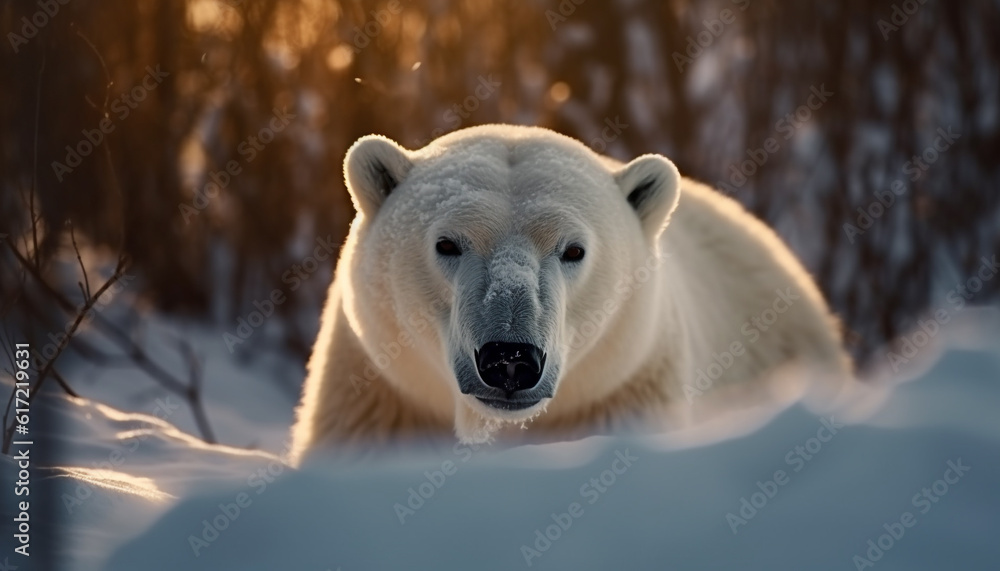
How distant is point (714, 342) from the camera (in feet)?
12.9

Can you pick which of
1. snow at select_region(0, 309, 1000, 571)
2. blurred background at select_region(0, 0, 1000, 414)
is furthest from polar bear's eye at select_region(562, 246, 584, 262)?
blurred background at select_region(0, 0, 1000, 414)

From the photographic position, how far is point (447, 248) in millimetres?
3053

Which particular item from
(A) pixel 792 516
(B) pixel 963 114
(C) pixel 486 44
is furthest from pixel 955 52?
(A) pixel 792 516

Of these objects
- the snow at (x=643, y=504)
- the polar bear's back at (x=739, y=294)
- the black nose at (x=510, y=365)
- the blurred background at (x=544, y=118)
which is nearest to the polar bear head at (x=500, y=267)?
the black nose at (x=510, y=365)

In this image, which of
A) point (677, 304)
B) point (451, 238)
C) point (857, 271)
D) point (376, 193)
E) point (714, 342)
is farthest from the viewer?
point (857, 271)

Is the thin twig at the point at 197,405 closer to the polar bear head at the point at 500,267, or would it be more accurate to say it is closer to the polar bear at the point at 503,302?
the polar bear at the point at 503,302

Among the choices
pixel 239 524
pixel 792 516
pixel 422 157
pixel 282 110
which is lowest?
pixel 792 516

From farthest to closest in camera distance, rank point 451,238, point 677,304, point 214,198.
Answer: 1. point 214,198
2. point 677,304
3. point 451,238

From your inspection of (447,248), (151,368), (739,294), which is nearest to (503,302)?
(447,248)

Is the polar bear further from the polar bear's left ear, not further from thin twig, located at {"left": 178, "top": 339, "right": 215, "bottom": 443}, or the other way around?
thin twig, located at {"left": 178, "top": 339, "right": 215, "bottom": 443}

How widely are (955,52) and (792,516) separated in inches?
259

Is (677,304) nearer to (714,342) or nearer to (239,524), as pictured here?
(714,342)

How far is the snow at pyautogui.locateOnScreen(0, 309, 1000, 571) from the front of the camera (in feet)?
6.89

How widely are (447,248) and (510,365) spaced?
46 centimetres
